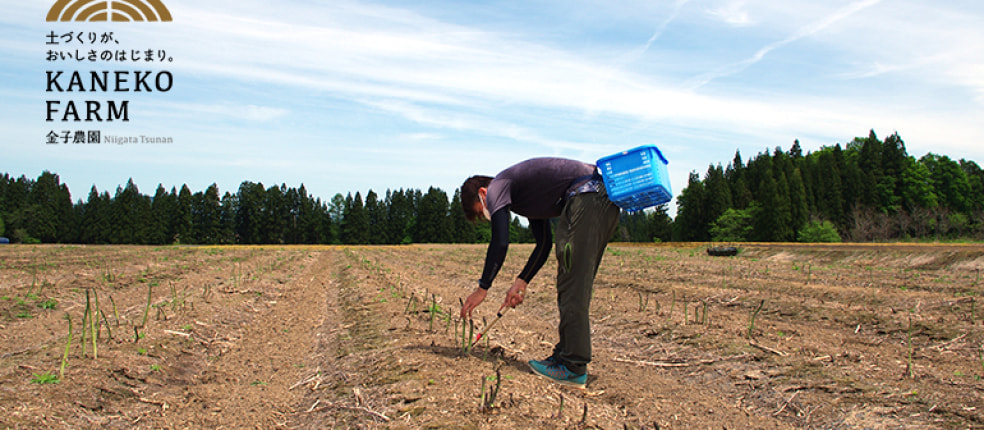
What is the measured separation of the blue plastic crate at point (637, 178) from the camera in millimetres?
3672

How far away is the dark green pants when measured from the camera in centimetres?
404

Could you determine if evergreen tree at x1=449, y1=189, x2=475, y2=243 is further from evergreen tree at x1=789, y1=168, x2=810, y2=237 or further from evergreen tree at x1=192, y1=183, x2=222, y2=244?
evergreen tree at x1=789, y1=168, x2=810, y2=237

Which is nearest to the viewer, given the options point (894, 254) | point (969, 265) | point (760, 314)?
point (760, 314)

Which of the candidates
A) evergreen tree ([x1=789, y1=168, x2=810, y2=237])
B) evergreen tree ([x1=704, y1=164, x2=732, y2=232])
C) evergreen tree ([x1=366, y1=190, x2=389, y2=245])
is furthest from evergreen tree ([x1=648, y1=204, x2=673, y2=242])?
evergreen tree ([x1=366, y1=190, x2=389, y2=245])

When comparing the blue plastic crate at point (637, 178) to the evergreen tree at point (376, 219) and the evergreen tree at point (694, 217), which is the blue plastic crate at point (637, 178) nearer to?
the evergreen tree at point (694, 217)

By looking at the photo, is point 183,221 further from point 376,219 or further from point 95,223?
point 376,219

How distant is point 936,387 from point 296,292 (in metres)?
11.2

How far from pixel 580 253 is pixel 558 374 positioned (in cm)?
102

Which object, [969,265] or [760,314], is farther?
[969,265]

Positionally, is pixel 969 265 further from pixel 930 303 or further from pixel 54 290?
pixel 54 290

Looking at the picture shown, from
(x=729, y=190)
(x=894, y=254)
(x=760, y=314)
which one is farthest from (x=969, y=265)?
(x=729, y=190)

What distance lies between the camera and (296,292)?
488 inches

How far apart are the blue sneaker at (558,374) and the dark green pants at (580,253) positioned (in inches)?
8.9

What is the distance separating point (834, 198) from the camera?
64.5 meters
